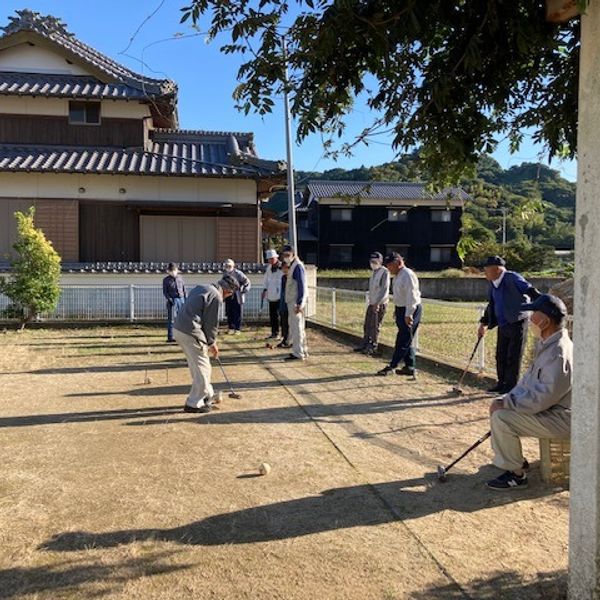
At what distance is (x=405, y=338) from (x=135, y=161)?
11377 mm

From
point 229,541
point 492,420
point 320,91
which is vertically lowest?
point 229,541

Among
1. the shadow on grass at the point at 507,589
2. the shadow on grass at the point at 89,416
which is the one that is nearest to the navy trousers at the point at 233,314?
the shadow on grass at the point at 89,416

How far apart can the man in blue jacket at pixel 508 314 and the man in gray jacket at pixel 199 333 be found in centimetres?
323

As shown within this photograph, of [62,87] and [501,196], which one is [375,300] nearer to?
[501,196]

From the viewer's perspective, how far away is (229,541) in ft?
11.4

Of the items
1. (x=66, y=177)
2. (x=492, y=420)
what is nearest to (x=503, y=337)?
(x=492, y=420)

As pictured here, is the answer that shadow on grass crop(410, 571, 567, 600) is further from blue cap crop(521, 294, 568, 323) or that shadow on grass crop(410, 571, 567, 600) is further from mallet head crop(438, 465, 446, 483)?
blue cap crop(521, 294, 568, 323)

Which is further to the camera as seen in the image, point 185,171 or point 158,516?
point 185,171

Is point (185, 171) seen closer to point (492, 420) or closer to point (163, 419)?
point (163, 419)

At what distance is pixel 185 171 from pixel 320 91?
13414 mm

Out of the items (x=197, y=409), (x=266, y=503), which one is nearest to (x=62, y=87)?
(x=197, y=409)

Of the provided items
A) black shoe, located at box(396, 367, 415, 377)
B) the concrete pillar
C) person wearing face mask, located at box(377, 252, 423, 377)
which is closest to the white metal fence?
black shoe, located at box(396, 367, 415, 377)

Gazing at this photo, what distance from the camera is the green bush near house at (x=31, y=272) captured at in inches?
551

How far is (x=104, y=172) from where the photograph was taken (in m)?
15.9
